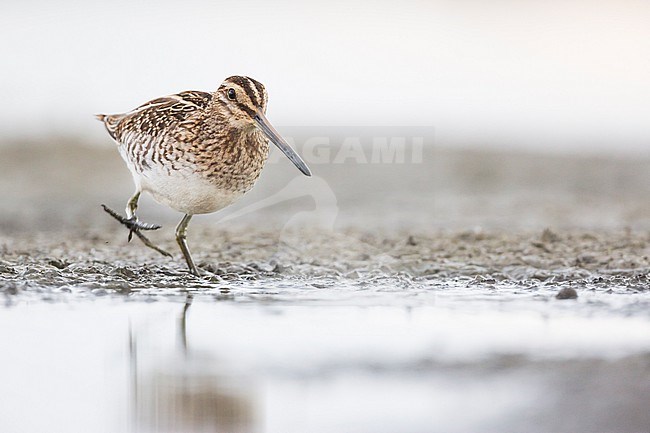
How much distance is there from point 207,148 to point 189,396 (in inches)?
108

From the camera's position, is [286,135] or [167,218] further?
[286,135]

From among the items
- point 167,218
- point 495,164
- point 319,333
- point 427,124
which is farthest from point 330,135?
point 319,333

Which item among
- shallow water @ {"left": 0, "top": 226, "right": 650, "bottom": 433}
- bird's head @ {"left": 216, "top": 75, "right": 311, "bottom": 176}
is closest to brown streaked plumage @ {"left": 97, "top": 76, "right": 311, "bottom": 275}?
bird's head @ {"left": 216, "top": 75, "right": 311, "bottom": 176}

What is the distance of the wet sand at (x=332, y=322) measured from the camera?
4336mm

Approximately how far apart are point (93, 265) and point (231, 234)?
2.15 meters

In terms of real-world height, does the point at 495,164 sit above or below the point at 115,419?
above

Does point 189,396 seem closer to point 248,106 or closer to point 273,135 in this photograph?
point 273,135

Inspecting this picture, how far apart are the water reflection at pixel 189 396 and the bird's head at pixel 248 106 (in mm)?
2156

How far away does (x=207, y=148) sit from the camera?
6.95m

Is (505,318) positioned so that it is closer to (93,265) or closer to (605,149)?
(93,265)

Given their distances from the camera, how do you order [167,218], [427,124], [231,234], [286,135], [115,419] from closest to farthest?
[115,419], [231,234], [167,218], [286,135], [427,124]

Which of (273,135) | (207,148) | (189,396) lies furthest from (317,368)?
(207,148)

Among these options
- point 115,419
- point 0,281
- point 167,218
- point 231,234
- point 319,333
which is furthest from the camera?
point 167,218

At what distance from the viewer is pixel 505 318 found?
5.91 meters
